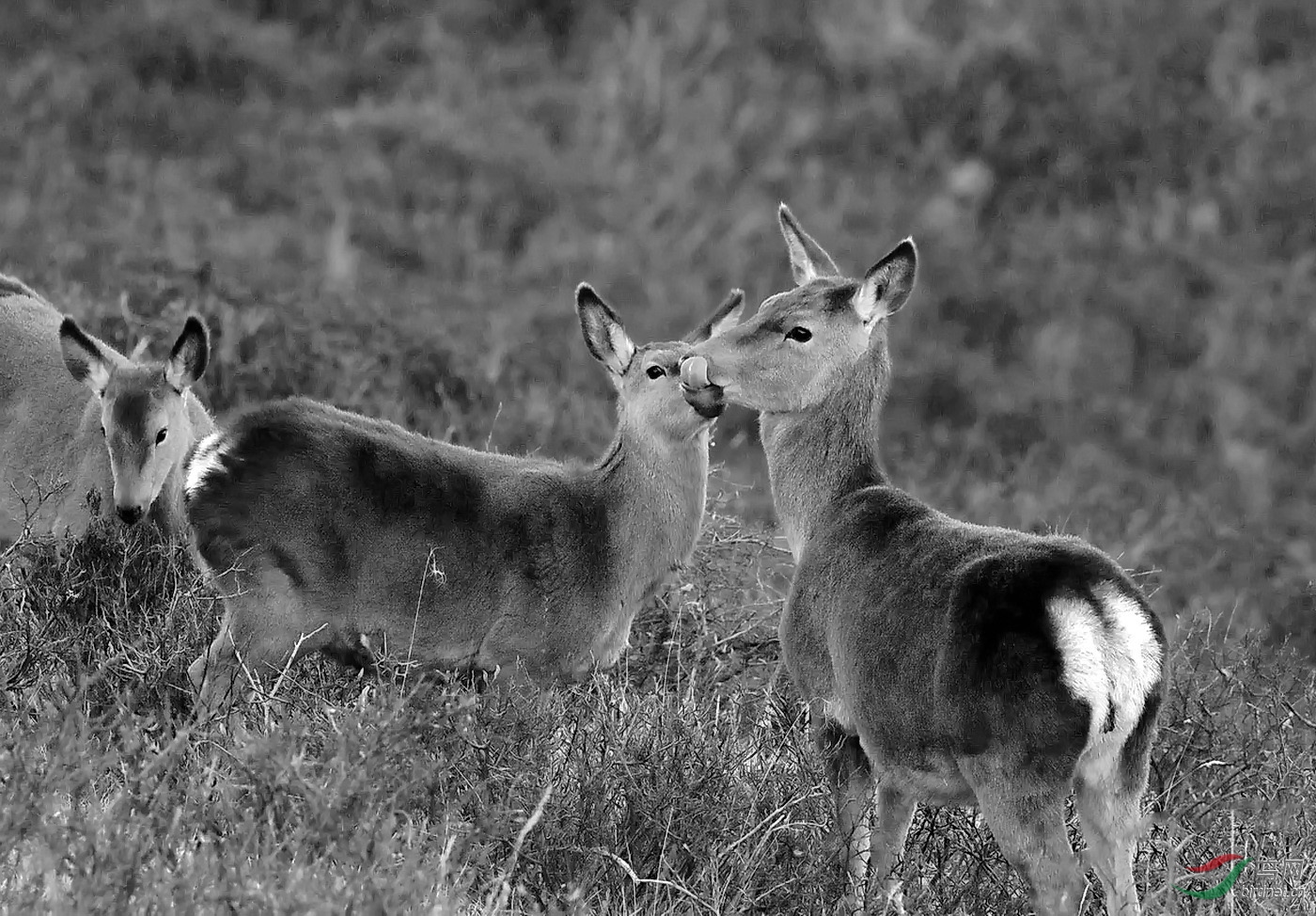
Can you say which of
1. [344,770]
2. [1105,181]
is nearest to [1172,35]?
[1105,181]

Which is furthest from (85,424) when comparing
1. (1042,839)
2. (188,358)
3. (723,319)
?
(1042,839)

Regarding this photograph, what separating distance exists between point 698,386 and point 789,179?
17944mm

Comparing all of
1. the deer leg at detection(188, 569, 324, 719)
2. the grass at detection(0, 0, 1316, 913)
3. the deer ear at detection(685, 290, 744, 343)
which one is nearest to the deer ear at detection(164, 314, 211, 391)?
the grass at detection(0, 0, 1316, 913)

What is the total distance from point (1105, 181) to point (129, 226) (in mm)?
11763

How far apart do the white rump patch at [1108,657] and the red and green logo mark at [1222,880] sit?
60 cm

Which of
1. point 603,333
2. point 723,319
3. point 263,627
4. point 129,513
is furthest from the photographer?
point 723,319

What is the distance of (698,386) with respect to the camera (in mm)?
7574

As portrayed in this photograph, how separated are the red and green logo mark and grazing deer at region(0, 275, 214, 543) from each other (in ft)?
14.2

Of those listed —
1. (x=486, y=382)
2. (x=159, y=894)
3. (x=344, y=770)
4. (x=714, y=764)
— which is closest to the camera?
(x=159, y=894)

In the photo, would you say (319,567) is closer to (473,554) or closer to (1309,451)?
(473,554)

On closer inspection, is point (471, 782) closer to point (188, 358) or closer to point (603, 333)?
point (603, 333)

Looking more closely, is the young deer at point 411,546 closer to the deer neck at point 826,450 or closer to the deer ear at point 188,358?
the deer neck at point 826,450

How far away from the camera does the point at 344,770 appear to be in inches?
226

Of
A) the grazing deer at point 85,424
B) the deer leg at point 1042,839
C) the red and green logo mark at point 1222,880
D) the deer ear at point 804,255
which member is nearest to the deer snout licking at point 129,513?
the grazing deer at point 85,424
